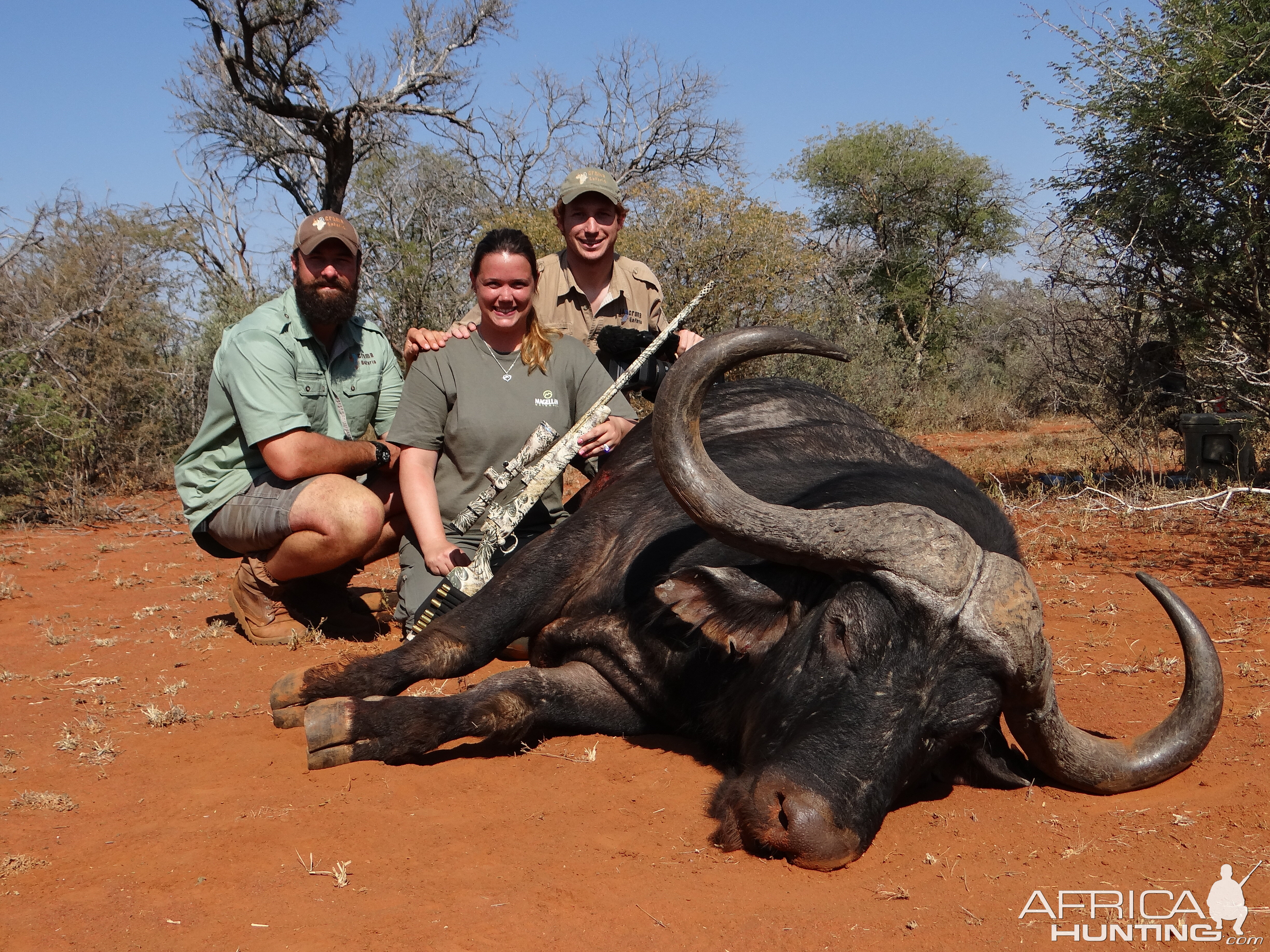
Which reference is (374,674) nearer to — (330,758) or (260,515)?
(330,758)

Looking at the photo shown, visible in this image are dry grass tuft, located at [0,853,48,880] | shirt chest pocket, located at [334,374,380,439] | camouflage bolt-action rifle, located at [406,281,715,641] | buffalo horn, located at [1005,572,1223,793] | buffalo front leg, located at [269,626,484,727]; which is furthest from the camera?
shirt chest pocket, located at [334,374,380,439]

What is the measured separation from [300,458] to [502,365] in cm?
109

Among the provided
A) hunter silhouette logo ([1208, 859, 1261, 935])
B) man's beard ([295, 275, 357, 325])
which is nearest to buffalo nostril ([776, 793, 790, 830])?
hunter silhouette logo ([1208, 859, 1261, 935])

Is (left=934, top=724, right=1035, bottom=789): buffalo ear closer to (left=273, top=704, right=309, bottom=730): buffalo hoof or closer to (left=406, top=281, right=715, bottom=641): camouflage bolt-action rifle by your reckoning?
(left=406, top=281, right=715, bottom=641): camouflage bolt-action rifle

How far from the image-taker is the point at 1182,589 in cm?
543

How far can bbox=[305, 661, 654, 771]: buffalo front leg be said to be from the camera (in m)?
3.22

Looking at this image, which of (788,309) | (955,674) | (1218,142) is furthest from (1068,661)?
(788,309)

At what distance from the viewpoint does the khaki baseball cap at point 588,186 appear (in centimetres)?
553

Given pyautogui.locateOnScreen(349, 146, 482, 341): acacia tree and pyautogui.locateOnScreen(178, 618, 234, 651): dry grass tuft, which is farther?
pyautogui.locateOnScreen(349, 146, 482, 341): acacia tree

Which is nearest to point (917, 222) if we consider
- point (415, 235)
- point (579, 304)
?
point (415, 235)

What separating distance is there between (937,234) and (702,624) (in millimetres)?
21534

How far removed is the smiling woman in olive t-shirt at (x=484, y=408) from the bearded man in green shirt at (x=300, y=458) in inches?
11.5

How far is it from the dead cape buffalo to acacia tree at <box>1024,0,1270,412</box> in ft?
15.5

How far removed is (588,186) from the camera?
5.52m
